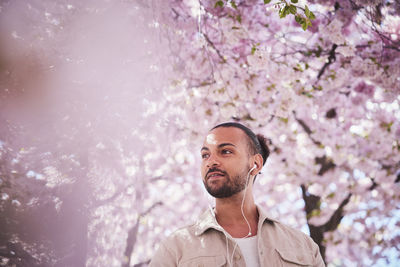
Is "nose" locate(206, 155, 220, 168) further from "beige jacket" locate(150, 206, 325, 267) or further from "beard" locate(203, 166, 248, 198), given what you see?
"beige jacket" locate(150, 206, 325, 267)

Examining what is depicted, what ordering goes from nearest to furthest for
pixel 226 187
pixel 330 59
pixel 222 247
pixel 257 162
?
1. pixel 222 247
2. pixel 226 187
3. pixel 257 162
4. pixel 330 59

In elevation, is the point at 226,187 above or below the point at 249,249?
above

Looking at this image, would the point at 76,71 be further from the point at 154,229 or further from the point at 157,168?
the point at 154,229

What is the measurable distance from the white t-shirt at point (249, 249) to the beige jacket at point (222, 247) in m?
0.05

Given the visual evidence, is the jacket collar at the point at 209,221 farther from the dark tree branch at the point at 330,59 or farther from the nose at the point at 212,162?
A: the dark tree branch at the point at 330,59

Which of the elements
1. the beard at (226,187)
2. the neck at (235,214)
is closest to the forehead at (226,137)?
the beard at (226,187)

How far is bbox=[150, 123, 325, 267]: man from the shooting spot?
2193 millimetres

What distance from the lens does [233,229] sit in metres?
2.41

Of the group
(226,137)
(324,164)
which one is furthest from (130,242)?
(226,137)

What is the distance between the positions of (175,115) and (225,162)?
12.3ft

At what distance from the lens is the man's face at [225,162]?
7.80 feet

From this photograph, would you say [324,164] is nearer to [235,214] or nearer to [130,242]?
[130,242]

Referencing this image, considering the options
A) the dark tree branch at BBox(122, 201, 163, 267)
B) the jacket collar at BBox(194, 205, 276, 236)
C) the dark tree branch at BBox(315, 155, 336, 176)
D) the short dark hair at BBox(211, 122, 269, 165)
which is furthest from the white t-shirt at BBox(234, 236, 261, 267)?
the dark tree branch at BBox(315, 155, 336, 176)

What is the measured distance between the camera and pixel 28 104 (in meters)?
2.93
